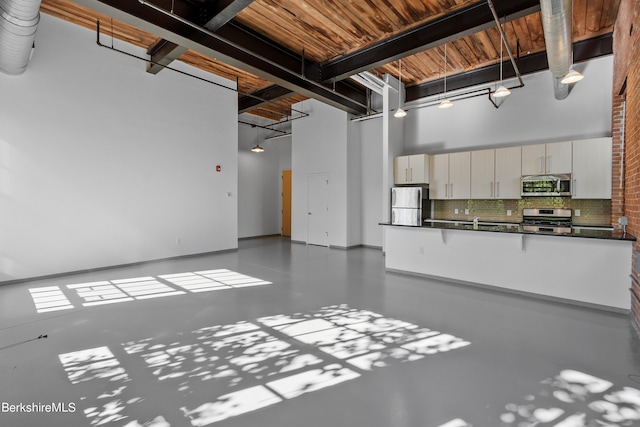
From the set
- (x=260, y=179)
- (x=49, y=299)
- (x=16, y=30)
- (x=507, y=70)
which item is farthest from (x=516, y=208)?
(x=16, y=30)

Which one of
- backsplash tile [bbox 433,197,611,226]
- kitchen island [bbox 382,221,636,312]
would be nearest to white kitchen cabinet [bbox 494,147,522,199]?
backsplash tile [bbox 433,197,611,226]

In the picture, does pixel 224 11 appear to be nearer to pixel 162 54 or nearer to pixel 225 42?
pixel 225 42

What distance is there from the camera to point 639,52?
3365 mm

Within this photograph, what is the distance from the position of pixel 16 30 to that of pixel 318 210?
7024 mm

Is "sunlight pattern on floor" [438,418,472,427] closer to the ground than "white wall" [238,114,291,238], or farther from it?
closer to the ground

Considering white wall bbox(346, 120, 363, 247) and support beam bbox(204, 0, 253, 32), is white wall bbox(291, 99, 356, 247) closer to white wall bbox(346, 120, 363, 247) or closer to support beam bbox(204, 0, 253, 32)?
white wall bbox(346, 120, 363, 247)

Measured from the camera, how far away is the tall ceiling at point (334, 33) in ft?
14.2

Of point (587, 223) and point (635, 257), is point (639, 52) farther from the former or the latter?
point (587, 223)

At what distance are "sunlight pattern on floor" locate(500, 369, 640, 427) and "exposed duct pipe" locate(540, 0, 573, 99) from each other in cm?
346

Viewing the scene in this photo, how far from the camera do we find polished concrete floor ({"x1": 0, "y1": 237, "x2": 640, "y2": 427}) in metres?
1.95

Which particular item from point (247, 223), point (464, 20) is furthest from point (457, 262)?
point (247, 223)

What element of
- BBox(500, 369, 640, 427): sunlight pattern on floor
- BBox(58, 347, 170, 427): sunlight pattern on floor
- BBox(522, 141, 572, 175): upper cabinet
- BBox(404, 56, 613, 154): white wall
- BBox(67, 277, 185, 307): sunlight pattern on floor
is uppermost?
BBox(404, 56, 613, 154): white wall

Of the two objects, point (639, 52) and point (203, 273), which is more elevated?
point (639, 52)

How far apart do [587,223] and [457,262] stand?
9.70ft
